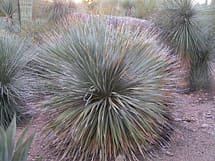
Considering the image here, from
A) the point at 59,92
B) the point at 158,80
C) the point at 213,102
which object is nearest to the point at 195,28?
the point at 213,102

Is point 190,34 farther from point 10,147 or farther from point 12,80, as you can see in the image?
point 10,147

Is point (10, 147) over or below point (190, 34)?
below

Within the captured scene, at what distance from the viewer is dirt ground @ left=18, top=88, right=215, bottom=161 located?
443 cm

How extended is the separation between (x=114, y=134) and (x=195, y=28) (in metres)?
4.74

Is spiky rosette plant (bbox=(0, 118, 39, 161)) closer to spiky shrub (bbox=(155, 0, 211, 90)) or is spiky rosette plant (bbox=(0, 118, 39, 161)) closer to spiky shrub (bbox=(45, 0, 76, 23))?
spiky shrub (bbox=(155, 0, 211, 90))

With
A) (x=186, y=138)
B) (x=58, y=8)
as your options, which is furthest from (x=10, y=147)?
(x=58, y=8)

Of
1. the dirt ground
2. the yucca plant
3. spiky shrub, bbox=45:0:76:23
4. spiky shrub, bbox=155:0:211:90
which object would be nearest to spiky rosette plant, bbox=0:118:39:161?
the yucca plant

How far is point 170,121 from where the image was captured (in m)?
4.95

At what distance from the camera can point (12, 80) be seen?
5.54m

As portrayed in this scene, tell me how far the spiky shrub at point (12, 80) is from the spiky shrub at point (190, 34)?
3562 mm

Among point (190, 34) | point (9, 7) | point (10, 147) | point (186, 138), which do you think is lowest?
point (186, 138)

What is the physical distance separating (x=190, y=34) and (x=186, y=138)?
3.69 meters

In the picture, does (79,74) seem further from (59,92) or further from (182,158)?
(182,158)

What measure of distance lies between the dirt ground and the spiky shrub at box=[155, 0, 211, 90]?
215 cm
